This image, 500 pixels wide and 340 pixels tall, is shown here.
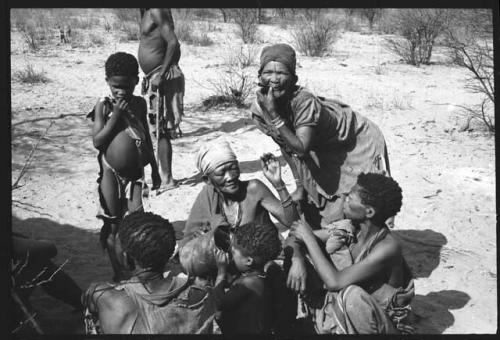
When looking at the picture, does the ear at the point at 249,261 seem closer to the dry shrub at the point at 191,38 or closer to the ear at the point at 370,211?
the ear at the point at 370,211

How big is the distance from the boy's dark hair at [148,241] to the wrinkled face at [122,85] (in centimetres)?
138

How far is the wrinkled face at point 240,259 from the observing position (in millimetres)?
3055

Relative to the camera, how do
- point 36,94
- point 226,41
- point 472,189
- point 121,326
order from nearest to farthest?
point 121,326, point 472,189, point 36,94, point 226,41

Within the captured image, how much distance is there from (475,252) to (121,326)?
11.1ft

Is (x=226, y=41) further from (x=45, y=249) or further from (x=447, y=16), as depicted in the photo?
(x=45, y=249)

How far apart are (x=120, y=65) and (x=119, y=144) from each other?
529 mm

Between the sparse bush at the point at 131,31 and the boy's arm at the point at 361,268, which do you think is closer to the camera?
the boy's arm at the point at 361,268

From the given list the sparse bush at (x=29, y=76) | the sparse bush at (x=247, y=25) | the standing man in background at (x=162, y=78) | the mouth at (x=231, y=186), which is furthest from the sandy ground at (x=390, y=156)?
the sparse bush at (x=247, y=25)

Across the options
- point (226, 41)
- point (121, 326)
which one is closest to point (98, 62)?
point (226, 41)

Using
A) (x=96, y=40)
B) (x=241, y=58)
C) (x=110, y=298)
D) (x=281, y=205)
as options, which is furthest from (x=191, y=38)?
(x=110, y=298)

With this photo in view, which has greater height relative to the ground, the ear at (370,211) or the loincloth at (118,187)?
the ear at (370,211)

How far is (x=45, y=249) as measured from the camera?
355cm

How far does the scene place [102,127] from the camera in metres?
4.07

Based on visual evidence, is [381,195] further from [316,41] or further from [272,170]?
[316,41]
